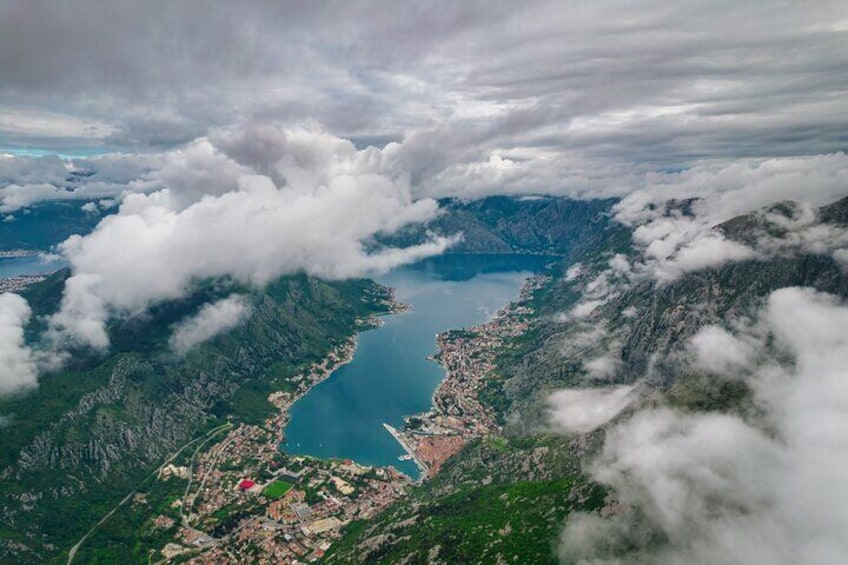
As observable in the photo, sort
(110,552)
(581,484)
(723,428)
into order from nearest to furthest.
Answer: (723,428), (581,484), (110,552)

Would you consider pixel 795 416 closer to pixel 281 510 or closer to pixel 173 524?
pixel 281 510

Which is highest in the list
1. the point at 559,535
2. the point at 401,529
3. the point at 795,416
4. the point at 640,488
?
the point at 795,416

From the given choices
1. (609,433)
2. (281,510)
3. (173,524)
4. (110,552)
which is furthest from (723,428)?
(110,552)

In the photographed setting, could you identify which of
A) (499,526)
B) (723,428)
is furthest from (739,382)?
(499,526)

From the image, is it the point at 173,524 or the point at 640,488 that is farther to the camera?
the point at 173,524

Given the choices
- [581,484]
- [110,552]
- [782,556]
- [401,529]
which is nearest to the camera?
[782,556]

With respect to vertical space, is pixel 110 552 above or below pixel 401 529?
below

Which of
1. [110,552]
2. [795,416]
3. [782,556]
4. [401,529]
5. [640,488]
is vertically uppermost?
[795,416]

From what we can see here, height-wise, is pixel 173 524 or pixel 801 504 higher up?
pixel 801 504

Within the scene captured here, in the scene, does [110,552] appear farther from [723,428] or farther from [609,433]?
[723,428]
